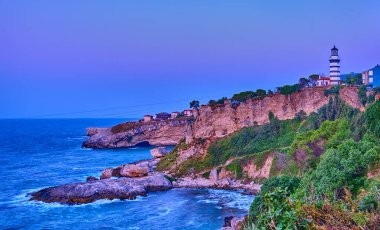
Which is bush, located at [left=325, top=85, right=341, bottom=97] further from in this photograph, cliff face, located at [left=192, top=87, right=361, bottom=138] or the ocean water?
the ocean water

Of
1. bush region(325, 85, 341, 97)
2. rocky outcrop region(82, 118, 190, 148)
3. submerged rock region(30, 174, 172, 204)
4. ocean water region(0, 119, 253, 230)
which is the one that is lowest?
ocean water region(0, 119, 253, 230)

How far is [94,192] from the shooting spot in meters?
36.6

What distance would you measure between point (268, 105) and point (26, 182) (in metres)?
30.4

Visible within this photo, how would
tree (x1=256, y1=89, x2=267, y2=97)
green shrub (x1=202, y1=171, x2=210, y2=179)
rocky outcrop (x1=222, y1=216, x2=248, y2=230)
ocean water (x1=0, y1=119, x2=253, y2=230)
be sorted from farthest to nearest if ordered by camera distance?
tree (x1=256, y1=89, x2=267, y2=97), green shrub (x1=202, y1=171, x2=210, y2=179), ocean water (x1=0, y1=119, x2=253, y2=230), rocky outcrop (x1=222, y1=216, x2=248, y2=230)

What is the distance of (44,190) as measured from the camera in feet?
126

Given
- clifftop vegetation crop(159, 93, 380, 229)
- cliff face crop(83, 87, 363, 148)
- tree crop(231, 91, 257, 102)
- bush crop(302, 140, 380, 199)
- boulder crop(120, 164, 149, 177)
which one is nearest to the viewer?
clifftop vegetation crop(159, 93, 380, 229)

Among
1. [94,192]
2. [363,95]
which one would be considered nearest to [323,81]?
[363,95]

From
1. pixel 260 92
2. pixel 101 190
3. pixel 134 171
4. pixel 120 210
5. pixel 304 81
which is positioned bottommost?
pixel 120 210

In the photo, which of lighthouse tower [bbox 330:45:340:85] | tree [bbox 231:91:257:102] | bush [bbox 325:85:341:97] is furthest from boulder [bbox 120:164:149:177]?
lighthouse tower [bbox 330:45:340:85]

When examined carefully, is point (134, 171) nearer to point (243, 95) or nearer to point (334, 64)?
point (243, 95)

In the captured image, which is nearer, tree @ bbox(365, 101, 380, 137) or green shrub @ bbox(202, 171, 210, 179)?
tree @ bbox(365, 101, 380, 137)

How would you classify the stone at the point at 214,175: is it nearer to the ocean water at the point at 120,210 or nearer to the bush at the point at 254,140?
the bush at the point at 254,140

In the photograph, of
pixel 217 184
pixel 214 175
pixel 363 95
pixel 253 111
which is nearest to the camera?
pixel 217 184

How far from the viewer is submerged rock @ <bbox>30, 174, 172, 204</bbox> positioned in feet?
117
